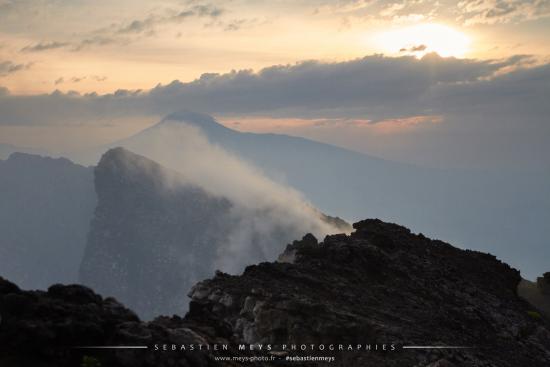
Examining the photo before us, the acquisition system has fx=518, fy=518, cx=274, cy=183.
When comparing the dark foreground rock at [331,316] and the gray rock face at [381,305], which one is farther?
the gray rock face at [381,305]

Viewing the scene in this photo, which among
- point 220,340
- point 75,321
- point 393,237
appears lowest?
point 220,340

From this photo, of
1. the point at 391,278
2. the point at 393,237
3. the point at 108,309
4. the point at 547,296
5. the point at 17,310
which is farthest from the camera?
the point at 547,296

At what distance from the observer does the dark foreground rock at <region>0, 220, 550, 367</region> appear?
95.3ft

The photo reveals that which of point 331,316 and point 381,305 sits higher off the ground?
point 381,305

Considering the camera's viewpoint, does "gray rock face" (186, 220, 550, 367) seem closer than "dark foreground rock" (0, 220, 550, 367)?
No

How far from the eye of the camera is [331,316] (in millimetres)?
44531

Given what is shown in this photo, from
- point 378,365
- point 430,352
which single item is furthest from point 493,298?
point 378,365

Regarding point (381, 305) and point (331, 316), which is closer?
point (331, 316)

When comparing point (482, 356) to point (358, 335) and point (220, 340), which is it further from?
point (220, 340)

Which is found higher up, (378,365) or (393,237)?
(393,237)

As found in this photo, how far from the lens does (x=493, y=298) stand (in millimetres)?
60469

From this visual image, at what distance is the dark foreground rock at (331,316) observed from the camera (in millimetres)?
29047

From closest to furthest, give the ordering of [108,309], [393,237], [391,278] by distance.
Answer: [108,309], [391,278], [393,237]

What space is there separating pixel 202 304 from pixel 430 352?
62.0 feet
